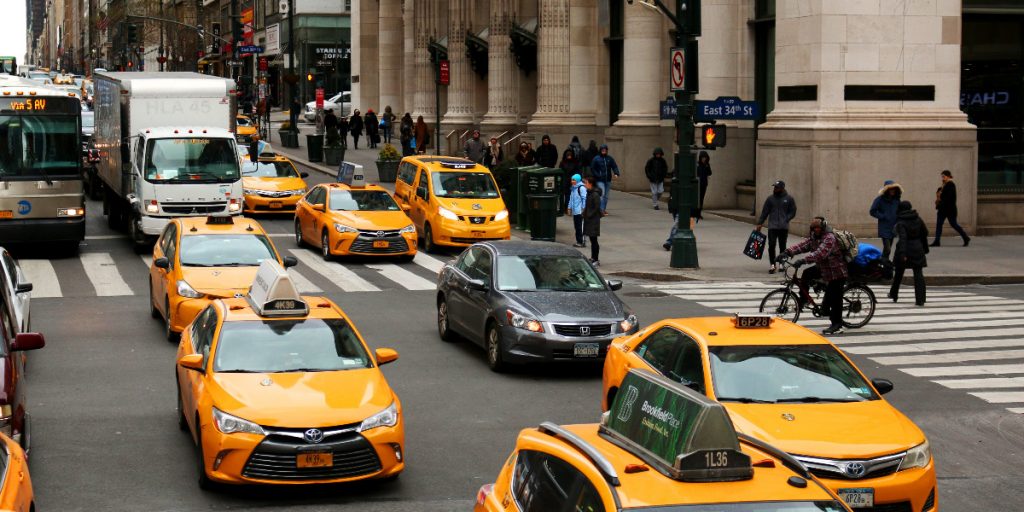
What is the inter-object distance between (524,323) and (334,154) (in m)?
34.4

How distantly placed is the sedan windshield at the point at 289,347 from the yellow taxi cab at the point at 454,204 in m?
17.1

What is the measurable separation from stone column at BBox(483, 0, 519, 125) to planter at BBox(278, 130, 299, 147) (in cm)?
1183

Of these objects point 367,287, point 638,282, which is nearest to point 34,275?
point 367,287

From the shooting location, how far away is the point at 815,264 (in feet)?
64.1

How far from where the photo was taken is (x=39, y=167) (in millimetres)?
26672

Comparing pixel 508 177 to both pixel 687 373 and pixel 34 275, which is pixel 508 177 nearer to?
pixel 34 275

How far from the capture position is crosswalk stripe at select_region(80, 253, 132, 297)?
23359 mm

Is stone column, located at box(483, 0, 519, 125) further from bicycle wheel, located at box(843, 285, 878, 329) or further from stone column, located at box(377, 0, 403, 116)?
bicycle wheel, located at box(843, 285, 878, 329)

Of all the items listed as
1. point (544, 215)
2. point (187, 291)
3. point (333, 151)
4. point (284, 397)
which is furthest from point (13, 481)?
point (333, 151)

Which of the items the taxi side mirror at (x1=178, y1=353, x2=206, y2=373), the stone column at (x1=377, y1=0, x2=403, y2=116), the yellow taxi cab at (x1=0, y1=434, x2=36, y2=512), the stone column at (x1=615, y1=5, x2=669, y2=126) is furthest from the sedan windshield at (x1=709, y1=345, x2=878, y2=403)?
the stone column at (x1=377, y1=0, x2=403, y2=116)

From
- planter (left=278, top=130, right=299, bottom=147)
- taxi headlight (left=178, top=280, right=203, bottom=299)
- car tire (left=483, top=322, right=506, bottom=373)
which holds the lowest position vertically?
car tire (left=483, top=322, right=506, bottom=373)

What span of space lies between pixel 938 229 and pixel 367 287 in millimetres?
13417

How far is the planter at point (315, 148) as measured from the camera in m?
51.2

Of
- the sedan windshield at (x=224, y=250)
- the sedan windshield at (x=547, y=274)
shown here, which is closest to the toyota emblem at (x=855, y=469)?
the sedan windshield at (x=547, y=274)
